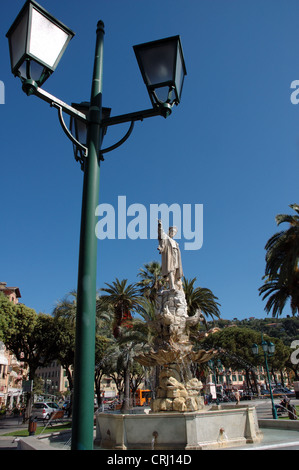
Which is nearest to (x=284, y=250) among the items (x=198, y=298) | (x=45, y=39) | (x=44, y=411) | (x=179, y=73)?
(x=198, y=298)

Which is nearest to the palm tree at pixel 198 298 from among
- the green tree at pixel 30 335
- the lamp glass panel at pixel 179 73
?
→ the green tree at pixel 30 335

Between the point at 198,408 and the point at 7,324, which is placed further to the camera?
the point at 7,324

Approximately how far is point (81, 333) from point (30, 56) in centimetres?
253

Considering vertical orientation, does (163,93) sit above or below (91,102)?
above

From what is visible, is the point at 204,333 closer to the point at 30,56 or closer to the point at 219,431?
the point at 219,431

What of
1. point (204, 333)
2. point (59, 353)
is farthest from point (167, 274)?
point (59, 353)

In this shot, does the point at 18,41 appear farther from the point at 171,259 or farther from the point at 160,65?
the point at 171,259

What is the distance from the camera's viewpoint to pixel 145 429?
29.2ft

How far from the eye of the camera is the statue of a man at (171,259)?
13399 millimetres

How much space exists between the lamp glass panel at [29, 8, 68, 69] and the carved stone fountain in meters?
8.16

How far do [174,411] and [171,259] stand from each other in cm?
534

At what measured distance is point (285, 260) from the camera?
1962 centimetres

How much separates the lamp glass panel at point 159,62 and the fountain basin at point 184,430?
773cm

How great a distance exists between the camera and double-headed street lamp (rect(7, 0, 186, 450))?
2613 mm
